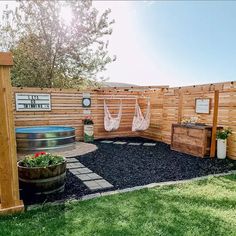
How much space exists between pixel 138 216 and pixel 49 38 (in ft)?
37.7

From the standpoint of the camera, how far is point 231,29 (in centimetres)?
988

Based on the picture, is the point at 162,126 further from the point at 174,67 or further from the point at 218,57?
the point at 218,57

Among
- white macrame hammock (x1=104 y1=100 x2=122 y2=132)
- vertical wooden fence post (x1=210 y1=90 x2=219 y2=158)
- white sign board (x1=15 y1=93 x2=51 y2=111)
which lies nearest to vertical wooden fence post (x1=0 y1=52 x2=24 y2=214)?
vertical wooden fence post (x1=210 y1=90 x2=219 y2=158)

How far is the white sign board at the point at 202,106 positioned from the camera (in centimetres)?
683

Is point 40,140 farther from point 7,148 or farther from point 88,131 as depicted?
point 7,148

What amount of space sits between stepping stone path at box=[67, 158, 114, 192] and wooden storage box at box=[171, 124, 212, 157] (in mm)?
3086

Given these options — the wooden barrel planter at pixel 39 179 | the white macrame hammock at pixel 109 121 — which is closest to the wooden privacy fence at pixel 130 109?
the white macrame hammock at pixel 109 121

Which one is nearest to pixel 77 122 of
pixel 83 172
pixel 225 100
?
pixel 83 172

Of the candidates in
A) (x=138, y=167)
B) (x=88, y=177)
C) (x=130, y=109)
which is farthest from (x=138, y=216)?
(x=130, y=109)

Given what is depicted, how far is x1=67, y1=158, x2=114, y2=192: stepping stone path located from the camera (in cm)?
412

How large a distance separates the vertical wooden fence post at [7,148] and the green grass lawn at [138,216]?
199mm

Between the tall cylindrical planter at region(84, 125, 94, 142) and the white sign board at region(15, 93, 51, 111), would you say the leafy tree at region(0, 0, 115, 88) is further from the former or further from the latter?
the tall cylindrical planter at region(84, 125, 94, 142)

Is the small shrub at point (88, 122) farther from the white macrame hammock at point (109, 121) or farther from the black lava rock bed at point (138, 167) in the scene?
the black lava rock bed at point (138, 167)

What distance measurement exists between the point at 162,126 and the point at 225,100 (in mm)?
2888
